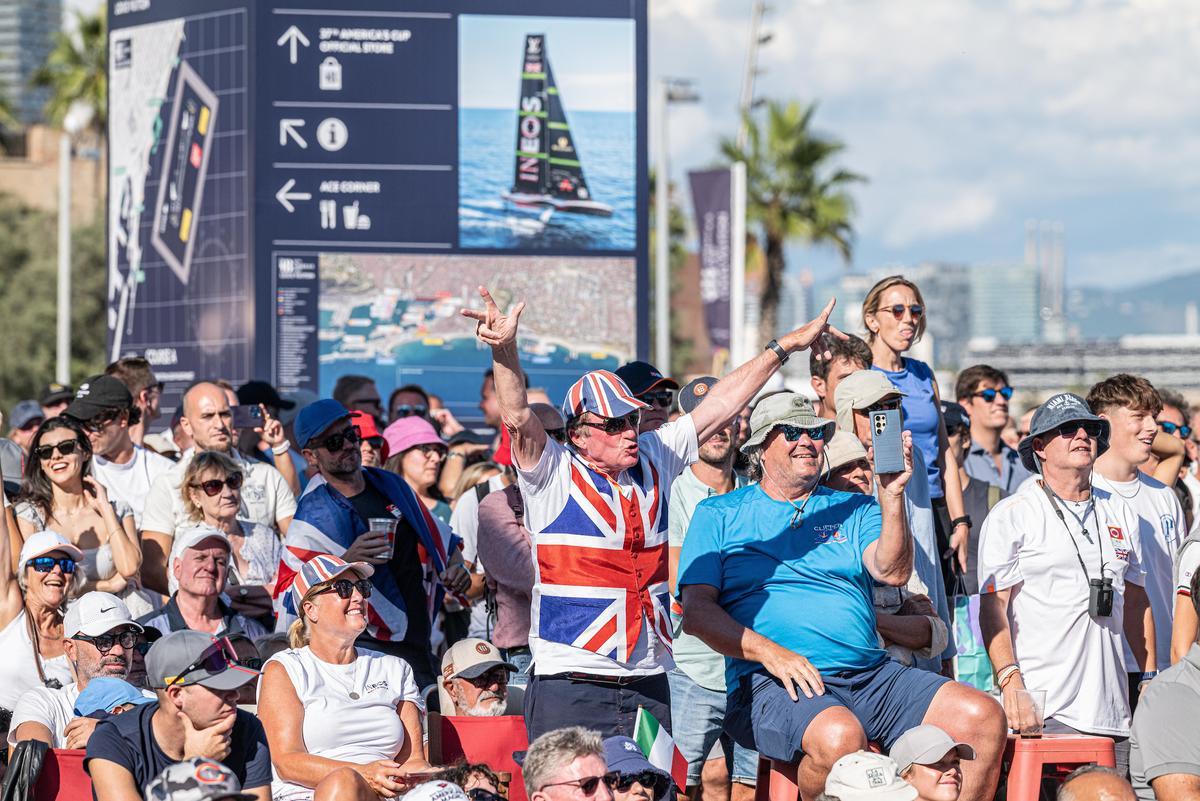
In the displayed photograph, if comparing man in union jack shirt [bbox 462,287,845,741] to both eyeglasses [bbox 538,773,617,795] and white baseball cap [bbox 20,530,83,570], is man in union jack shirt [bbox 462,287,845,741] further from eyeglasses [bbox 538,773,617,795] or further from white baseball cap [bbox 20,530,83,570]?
white baseball cap [bbox 20,530,83,570]

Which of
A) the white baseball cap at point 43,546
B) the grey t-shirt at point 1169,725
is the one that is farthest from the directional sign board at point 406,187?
the grey t-shirt at point 1169,725

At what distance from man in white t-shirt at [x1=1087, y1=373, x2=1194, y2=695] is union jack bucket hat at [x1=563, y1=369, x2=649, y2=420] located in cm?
257

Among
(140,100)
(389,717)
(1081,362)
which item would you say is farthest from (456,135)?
(1081,362)

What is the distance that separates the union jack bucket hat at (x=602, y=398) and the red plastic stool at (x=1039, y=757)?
1.96 meters

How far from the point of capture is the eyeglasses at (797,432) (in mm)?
5936

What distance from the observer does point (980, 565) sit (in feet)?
21.4

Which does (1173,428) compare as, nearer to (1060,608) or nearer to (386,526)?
(1060,608)

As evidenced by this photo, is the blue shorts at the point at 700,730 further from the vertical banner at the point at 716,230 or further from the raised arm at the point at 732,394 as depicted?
the vertical banner at the point at 716,230

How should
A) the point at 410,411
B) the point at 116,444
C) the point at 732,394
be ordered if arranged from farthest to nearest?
the point at 410,411, the point at 116,444, the point at 732,394

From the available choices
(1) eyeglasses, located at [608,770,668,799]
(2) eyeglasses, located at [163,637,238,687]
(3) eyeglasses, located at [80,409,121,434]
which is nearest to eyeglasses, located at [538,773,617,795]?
(1) eyeglasses, located at [608,770,668,799]

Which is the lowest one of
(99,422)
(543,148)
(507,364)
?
(99,422)


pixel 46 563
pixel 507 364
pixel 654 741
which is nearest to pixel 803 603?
pixel 654 741

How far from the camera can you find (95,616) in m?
6.70

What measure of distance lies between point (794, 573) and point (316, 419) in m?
2.35
